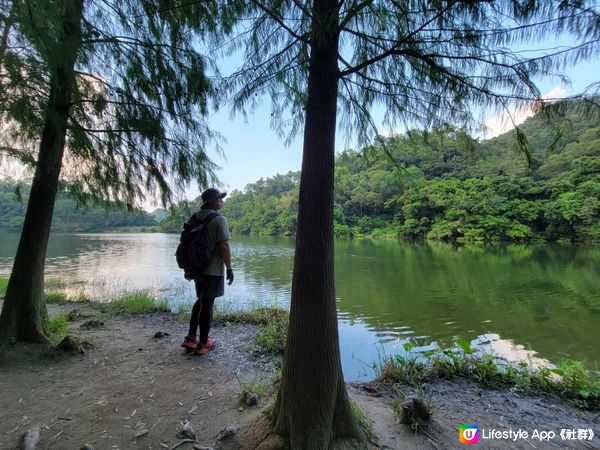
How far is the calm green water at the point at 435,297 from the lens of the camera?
5.80 meters

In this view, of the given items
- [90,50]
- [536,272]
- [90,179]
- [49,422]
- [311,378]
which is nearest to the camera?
[311,378]

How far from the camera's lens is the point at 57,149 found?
278 centimetres

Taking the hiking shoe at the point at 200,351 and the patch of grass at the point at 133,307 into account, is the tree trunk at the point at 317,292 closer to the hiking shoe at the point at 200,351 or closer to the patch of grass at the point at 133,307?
the hiking shoe at the point at 200,351

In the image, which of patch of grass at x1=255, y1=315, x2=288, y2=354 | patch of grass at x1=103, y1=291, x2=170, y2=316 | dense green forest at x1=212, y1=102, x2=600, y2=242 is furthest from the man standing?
dense green forest at x1=212, y1=102, x2=600, y2=242

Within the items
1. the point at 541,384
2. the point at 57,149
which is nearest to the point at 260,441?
the point at 541,384

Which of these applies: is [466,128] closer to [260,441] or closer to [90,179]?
[260,441]

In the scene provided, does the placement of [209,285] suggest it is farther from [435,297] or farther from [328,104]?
[435,297]

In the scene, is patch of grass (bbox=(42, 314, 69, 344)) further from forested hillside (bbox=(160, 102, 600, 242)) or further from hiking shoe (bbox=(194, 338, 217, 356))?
forested hillside (bbox=(160, 102, 600, 242))

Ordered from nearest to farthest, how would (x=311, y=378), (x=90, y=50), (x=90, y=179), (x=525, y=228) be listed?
(x=311, y=378) → (x=90, y=50) → (x=90, y=179) → (x=525, y=228)

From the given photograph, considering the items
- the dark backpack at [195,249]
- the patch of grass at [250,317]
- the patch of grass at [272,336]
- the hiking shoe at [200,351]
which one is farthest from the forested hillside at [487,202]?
the hiking shoe at [200,351]

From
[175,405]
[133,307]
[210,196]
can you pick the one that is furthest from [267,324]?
[133,307]

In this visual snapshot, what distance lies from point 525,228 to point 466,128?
31.9 meters

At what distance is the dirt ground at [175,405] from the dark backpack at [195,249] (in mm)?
888
